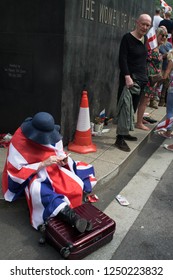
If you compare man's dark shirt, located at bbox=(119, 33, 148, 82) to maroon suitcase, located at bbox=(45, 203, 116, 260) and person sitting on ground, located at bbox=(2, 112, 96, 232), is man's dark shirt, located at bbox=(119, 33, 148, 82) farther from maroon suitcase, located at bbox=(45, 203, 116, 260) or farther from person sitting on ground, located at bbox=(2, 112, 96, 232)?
maroon suitcase, located at bbox=(45, 203, 116, 260)

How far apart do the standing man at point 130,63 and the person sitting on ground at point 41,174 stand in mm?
1668

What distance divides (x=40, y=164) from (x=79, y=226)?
0.71 meters

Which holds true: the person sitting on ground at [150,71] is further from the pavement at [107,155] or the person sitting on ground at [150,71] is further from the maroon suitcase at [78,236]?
the maroon suitcase at [78,236]

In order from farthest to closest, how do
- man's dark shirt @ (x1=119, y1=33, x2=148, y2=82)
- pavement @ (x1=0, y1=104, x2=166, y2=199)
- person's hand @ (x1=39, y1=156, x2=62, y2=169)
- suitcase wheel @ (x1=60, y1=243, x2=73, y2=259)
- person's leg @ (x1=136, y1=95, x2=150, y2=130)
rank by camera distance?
person's leg @ (x1=136, y1=95, x2=150, y2=130), man's dark shirt @ (x1=119, y1=33, x2=148, y2=82), pavement @ (x1=0, y1=104, x2=166, y2=199), person's hand @ (x1=39, y1=156, x2=62, y2=169), suitcase wheel @ (x1=60, y1=243, x2=73, y2=259)

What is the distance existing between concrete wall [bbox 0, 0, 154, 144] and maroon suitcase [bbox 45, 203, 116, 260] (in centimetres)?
196

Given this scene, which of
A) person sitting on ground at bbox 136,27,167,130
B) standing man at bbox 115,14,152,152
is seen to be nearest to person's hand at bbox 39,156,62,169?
standing man at bbox 115,14,152,152

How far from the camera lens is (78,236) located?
2.53m

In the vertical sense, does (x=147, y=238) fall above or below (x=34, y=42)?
below

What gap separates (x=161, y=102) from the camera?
7.89m

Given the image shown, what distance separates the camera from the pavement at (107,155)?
3804 millimetres

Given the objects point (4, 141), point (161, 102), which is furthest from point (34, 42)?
point (161, 102)

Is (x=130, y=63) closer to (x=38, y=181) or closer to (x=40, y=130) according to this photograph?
(x=40, y=130)

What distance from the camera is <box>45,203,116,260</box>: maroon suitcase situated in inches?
96.8
